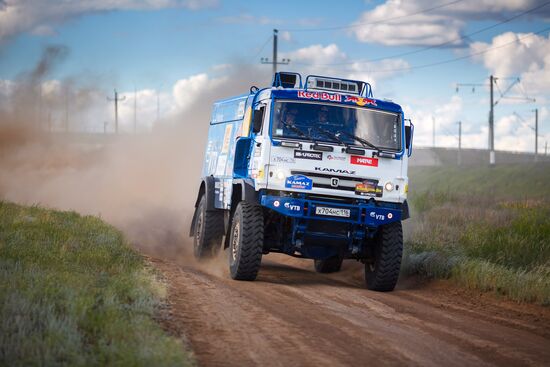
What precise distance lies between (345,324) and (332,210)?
3735 millimetres

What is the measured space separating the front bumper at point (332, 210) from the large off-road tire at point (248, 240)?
0.42 m

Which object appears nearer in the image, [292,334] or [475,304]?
[292,334]

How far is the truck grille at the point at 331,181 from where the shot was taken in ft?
44.3

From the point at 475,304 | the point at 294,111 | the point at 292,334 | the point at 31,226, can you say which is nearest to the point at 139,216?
the point at 31,226

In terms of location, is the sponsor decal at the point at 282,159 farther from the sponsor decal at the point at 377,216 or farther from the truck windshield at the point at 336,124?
the sponsor decal at the point at 377,216

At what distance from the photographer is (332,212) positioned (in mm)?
13508

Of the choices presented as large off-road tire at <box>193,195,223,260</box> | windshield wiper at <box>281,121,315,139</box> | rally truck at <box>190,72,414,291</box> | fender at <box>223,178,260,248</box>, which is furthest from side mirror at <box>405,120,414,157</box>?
large off-road tire at <box>193,195,223,260</box>

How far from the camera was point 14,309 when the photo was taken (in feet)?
26.8

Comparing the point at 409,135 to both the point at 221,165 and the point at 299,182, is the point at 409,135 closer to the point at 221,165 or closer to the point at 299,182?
the point at 299,182

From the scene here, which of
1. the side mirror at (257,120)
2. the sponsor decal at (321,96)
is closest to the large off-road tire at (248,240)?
the side mirror at (257,120)

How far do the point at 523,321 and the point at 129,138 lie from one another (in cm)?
3550

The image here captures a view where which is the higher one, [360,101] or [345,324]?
[360,101]

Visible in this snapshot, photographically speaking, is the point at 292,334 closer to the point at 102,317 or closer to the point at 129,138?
the point at 102,317

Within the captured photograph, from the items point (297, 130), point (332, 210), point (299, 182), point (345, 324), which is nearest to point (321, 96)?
point (297, 130)
